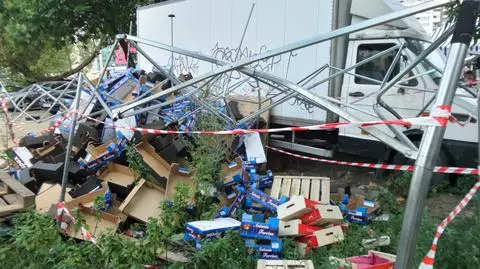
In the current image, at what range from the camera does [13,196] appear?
200 inches

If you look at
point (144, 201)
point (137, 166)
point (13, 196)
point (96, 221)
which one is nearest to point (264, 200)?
point (144, 201)

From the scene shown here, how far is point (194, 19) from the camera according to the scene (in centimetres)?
984

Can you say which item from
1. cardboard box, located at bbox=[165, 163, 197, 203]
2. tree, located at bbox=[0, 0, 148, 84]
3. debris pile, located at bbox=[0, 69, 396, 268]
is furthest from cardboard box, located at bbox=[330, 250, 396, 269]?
tree, located at bbox=[0, 0, 148, 84]

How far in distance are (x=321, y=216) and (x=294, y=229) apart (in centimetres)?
35

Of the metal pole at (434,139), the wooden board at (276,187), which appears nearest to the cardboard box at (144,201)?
the wooden board at (276,187)

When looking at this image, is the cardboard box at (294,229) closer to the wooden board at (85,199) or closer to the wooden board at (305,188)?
the wooden board at (305,188)

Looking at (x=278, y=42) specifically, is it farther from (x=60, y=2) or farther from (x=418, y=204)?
(x=60, y=2)

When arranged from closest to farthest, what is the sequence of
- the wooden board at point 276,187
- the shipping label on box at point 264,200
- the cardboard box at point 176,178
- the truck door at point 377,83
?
the shipping label on box at point 264,200 → the cardboard box at point 176,178 → the wooden board at point 276,187 → the truck door at point 377,83

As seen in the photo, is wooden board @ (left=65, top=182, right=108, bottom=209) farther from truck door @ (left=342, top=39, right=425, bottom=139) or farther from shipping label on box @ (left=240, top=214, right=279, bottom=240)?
truck door @ (left=342, top=39, right=425, bottom=139)

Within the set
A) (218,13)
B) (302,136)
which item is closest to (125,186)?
(302,136)

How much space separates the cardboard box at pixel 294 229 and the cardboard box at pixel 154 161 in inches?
64.4

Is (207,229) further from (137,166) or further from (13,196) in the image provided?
(13,196)

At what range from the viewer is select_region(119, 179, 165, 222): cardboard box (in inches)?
183

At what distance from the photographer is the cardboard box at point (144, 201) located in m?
4.64
